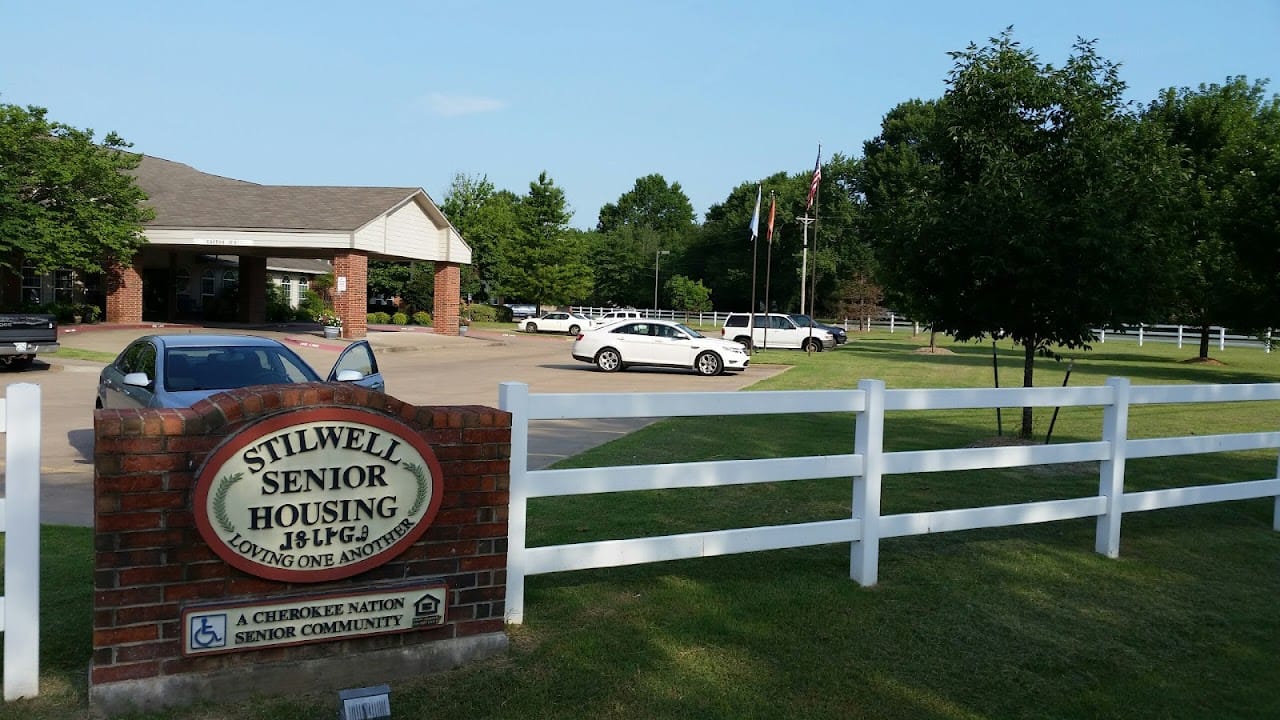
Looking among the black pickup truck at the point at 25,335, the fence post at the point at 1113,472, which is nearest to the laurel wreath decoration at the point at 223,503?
the fence post at the point at 1113,472

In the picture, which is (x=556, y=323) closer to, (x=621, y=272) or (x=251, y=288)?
(x=251, y=288)

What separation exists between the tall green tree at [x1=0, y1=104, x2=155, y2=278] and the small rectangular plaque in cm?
2880

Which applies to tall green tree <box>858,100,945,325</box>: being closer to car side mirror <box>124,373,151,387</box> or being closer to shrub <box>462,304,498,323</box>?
car side mirror <box>124,373,151,387</box>

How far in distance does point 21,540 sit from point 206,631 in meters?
0.84

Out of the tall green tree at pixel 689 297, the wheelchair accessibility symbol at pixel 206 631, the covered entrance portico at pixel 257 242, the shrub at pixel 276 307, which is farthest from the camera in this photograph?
the tall green tree at pixel 689 297

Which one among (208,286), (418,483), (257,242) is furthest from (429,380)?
(208,286)

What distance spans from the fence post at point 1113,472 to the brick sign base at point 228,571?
14.9 feet

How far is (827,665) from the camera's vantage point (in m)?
4.99

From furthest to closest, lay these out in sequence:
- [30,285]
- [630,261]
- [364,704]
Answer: [630,261] < [30,285] < [364,704]

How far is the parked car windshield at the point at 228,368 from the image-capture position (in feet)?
31.3

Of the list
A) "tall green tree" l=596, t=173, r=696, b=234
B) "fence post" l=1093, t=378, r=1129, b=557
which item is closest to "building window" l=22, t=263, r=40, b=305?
"fence post" l=1093, t=378, r=1129, b=557

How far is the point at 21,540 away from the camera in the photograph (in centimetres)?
416

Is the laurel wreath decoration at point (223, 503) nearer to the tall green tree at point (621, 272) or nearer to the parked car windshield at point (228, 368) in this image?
the parked car windshield at point (228, 368)

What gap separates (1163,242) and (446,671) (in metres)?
10.7
